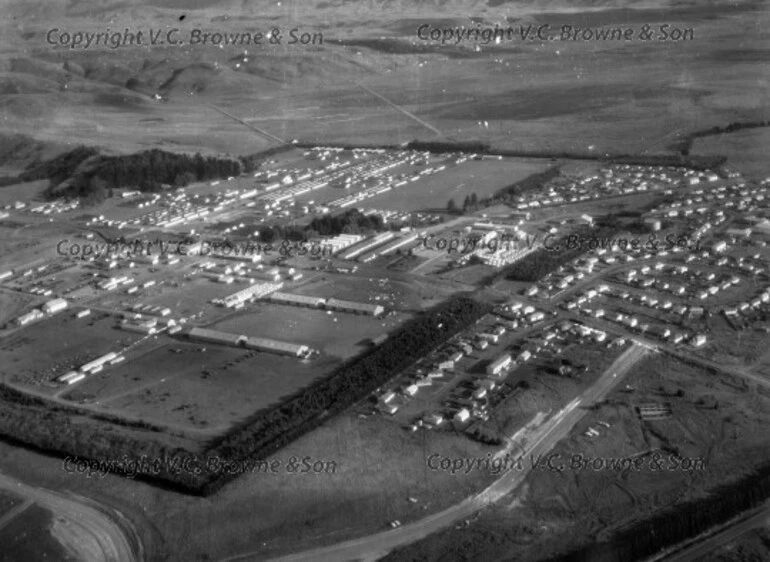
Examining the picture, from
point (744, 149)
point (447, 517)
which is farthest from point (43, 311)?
point (744, 149)

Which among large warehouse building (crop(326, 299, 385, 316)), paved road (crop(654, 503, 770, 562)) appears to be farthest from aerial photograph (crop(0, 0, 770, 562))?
large warehouse building (crop(326, 299, 385, 316))

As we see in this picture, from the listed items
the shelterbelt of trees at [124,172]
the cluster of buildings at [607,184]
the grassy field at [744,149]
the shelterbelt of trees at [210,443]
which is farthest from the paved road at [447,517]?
the shelterbelt of trees at [124,172]

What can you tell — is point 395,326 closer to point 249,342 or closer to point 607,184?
point 249,342

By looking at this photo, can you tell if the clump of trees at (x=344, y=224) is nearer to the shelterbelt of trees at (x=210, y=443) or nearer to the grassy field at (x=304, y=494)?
the shelterbelt of trees at (x=210, y=443)

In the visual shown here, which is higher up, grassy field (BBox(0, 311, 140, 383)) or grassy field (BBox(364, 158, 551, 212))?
grassy field (BBox(364, 158, 551, 212))

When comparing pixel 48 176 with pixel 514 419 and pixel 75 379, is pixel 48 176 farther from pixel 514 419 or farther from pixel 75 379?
pixel 514 419

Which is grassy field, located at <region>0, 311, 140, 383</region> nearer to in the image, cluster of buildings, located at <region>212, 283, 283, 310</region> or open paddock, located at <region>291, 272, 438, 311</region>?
cluster of buildings, located at <region>212, 283, 283, 310</region>

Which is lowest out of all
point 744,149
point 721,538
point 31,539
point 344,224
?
point 31,539
